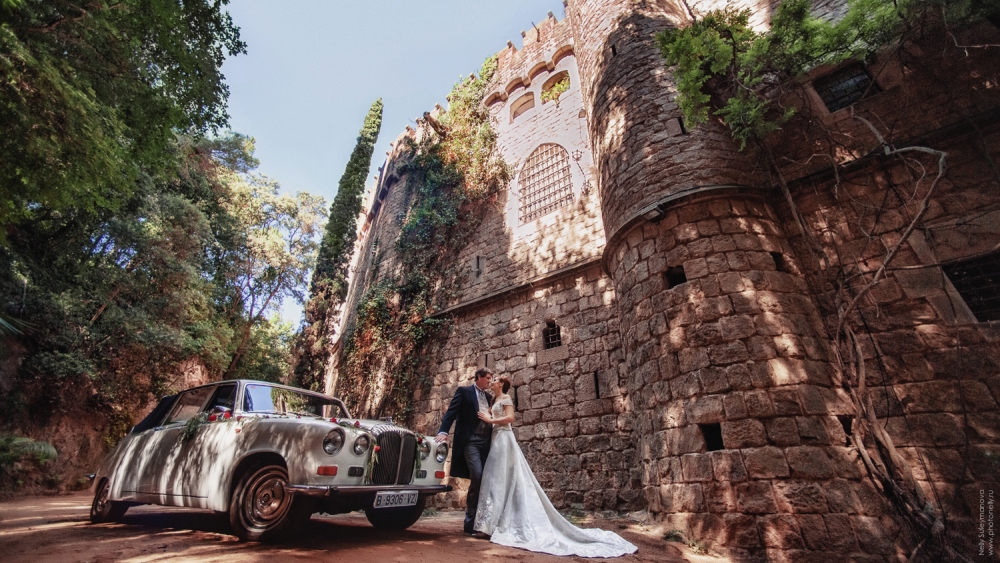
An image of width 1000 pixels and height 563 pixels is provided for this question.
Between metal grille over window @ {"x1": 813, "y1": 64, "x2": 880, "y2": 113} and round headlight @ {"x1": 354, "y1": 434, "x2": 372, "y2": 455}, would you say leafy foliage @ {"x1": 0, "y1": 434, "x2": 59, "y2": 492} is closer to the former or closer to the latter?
round headlight @ {"x1": 354, "y1": 434, "x2": 372, "y2": 455}

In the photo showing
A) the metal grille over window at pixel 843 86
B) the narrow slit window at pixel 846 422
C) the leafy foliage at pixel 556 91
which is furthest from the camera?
the leafy foliage at pixel 556 91

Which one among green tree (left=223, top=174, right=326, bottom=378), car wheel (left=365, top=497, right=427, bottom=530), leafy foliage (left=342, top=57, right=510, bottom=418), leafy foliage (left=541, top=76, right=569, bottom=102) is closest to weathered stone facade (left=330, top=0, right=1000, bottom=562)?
car wheel (left=365, top=497, right=427, bottom=530)

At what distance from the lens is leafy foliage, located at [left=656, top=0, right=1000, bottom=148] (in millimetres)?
4969

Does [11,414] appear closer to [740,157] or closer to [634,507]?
[634,507]

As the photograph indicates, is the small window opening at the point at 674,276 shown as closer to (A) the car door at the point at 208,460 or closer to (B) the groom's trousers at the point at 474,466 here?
(B) the groom's trousers at the point at 474,466

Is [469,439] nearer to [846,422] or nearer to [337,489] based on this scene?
[337,489]

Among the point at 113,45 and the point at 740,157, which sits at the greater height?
the point at 113,45

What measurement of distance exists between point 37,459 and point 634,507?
12284 millimetres

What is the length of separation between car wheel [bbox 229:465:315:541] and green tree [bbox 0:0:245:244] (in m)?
3.28

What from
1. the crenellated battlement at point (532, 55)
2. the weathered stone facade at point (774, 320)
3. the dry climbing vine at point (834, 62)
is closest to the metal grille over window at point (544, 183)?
the weathered stone facade at point (774, 320)

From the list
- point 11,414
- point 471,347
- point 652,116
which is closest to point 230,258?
point 11,414

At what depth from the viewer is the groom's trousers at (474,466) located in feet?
13.0

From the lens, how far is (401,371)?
962cm

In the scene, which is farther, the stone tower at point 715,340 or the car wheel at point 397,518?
the car wheel at point 397,518
